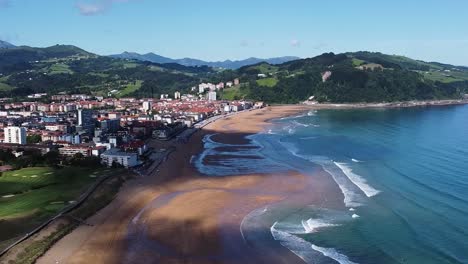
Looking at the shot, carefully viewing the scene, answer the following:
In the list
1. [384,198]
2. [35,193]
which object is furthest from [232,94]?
[384,198]

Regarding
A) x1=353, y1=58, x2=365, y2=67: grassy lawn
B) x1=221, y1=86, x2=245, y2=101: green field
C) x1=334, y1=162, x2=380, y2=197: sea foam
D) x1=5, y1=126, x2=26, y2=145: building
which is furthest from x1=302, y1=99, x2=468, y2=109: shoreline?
x1=5, y1=126, x2=26, y2=145: building

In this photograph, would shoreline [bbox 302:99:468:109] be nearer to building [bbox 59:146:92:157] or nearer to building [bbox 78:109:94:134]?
building [bbox 78:109:94:134]

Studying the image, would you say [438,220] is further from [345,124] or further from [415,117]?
[415,117]

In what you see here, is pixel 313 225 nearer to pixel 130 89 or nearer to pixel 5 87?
pixel 130 89

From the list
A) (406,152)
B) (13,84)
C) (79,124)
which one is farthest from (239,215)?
(13,84)

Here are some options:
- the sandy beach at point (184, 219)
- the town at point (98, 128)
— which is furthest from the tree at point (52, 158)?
the sandy beach at point (184, 219)
